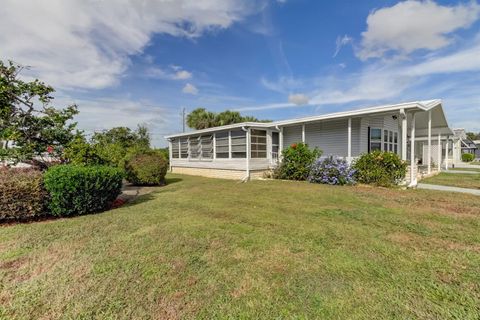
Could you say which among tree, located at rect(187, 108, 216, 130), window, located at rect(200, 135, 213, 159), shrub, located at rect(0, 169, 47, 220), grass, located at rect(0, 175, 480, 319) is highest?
tree, located at rect(187, 108, 216, 130)

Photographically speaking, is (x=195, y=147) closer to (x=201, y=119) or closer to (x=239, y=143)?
(x=239, y=143)

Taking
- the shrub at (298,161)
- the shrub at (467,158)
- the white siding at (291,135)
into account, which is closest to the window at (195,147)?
the white siding at (291,135)

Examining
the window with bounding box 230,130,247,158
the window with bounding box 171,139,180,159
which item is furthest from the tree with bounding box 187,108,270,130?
the window with bounding box 230,130,247,158

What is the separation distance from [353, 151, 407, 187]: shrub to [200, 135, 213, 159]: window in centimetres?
896

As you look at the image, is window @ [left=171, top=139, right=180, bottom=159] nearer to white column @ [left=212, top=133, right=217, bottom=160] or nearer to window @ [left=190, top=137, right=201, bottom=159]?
window @ [left=190, top=137, right=201, bottom=159]

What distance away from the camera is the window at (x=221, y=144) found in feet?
46.5

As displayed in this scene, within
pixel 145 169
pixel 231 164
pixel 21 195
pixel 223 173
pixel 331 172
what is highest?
pixel 231 164

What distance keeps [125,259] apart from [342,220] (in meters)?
4.13

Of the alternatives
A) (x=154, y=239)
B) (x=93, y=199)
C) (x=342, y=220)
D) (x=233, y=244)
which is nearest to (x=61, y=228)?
(x=93, y=199)

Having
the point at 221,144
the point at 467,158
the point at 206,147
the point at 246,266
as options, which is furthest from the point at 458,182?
the point at 467,158

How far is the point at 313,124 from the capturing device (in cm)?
1302

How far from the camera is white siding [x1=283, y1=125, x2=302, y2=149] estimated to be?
45.1 feet

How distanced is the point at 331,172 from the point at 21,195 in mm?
10240

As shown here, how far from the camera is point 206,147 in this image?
15.9 metres
